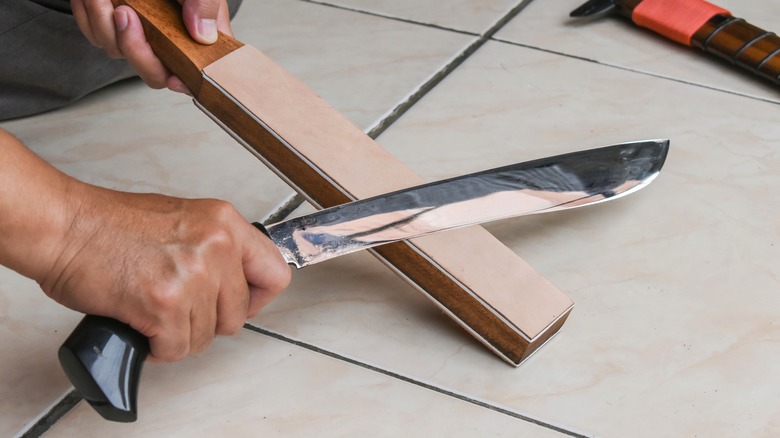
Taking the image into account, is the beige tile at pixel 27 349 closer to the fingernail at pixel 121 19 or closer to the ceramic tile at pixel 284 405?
the ceramic tile at pixel 284 405

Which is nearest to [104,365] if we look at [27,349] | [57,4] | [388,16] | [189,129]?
[27,349]

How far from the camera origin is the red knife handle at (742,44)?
1031mm

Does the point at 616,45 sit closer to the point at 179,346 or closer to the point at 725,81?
the point at 725,81

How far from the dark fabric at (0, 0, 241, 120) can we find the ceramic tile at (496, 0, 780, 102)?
1.73 feet

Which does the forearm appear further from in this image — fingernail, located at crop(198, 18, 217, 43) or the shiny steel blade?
the shiny steel blade

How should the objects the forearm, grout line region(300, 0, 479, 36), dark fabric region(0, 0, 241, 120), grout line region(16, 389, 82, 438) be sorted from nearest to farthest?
the forearm < grout line region(16, 389, 82, 438) < dark fabric region(0, 0, 241, 120) < grout line region(300, 0, 479, 36)

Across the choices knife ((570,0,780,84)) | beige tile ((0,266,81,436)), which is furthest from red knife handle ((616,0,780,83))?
beige tile ((0,266,81,436))

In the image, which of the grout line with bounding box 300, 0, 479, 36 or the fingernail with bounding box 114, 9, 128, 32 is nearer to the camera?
the fingernail with bounding box 114, 9, 128, 32

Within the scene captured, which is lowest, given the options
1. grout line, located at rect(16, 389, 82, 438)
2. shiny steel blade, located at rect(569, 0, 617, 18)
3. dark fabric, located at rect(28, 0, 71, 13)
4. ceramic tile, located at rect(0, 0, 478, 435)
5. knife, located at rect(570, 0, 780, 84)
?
grout line, located at rect(16, 389, 82, 438)

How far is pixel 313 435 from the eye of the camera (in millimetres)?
604

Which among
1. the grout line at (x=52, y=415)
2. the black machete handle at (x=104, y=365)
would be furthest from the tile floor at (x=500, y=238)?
the black machete handle at (x=104, y=365)

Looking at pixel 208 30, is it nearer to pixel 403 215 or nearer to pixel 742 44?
pixel 403 215

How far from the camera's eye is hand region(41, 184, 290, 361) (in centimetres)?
52

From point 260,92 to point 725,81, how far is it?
2.06 ft
